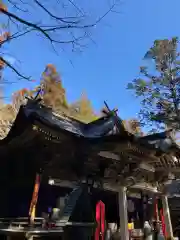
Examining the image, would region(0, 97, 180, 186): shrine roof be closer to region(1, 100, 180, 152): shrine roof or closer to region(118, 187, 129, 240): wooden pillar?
region(1, 100, 180, 152): shrine roof

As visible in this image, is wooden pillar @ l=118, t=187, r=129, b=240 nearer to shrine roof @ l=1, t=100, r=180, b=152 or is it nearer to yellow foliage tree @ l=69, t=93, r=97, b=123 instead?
shrine roof @ l=1, t=100, r=180, b=152

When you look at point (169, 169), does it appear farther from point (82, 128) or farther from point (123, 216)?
point (82, 128)

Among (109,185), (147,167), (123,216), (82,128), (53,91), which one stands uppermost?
(53,91)

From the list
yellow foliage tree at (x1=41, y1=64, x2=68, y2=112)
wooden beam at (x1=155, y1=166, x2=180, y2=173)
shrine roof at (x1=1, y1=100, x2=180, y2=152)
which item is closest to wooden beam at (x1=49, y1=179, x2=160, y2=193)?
wooden beam at (x1=155, y1=166, x2=180, y2=173)

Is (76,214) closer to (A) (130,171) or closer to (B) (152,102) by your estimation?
(A) (130,171)

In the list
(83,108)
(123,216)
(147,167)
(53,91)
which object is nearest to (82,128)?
(147,167)

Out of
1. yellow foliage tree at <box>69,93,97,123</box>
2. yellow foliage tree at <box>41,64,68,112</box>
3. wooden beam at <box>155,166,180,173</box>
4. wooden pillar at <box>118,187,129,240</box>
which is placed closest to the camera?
wooden pillar at <box>118,187,129,240</box>

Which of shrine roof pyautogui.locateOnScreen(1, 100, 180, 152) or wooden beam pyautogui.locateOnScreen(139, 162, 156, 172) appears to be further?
wooden beam pyautogui.locateOnScreen(139, 162, 156, 172)

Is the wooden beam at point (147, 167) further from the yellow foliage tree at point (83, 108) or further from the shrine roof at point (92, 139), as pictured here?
the yellow foliage tree at point (83, 108)

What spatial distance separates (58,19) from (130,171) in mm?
5835

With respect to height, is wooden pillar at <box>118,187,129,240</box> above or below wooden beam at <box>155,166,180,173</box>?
below

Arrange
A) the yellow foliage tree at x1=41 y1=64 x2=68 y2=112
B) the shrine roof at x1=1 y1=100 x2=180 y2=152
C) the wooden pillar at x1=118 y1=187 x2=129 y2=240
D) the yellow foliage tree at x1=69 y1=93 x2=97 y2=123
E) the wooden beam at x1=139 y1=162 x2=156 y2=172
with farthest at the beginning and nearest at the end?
the yellow foliage tree at x1=69 y1=93 x2=97 y2=123, the yellow foliage tree at x1=41 y1=64 x2=68 y2=112, the wooden beam at x1=139 y1=162 x2=156 y2=172, the wooden pillar at x1=118 y1=187 x2=129 y2=240, the shrine roof at x1=1 y1=100 x2=180 y2=152

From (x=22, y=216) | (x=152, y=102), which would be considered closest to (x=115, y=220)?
(x=22, y=216)

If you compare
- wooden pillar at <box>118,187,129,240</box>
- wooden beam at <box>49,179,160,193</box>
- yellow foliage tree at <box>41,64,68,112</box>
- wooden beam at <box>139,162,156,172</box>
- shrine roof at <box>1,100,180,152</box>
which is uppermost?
yellow foliage tree at <box>41,64,68,112</box>
